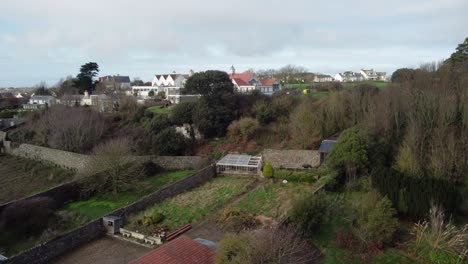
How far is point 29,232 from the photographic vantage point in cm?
1803

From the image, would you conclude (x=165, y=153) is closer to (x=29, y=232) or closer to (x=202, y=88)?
(x=202, y=88)

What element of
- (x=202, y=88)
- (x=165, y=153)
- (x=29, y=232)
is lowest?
(x=29, y=232)

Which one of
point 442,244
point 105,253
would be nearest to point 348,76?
point 442,244

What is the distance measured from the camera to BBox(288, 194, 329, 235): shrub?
14797 millimetres

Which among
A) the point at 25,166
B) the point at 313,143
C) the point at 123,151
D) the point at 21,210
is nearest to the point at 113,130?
the point at 25,166

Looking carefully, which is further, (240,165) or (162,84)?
(162,84)

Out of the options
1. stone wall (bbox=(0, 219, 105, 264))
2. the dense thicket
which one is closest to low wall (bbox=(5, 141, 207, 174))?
stone wall (bbox=(0, 219, 105, 264))

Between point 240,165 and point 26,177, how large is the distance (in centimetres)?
1824

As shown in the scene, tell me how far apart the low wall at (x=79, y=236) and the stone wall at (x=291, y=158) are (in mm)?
6560

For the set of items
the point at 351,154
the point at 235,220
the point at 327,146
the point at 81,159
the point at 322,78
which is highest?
the point at 322,78

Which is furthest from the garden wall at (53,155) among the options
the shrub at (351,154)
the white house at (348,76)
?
the white house at (348,76)

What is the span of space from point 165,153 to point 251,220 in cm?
1429

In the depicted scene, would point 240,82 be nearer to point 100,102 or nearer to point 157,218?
point 100,102

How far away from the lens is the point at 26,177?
2900 centimetres
